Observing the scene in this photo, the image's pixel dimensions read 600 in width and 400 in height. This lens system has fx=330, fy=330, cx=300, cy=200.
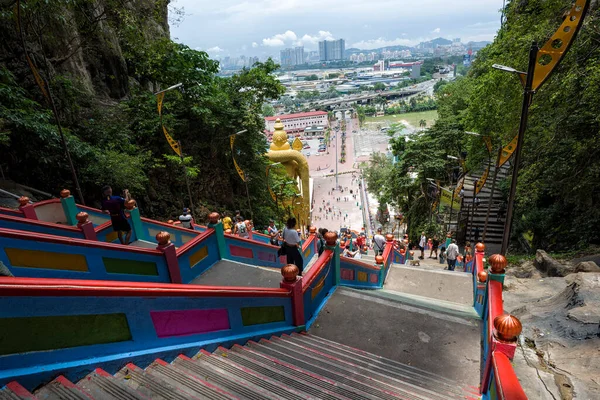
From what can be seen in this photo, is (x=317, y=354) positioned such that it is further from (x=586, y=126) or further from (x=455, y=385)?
(x=586, y=126)

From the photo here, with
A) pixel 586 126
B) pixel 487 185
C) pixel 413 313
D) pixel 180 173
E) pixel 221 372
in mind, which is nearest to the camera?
pixel 221 372

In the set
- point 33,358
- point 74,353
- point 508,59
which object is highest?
point 508,59

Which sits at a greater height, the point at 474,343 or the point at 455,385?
the point at 455,385

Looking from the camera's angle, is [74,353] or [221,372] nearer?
[74,353]

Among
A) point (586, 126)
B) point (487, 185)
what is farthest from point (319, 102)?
point (586, 126)

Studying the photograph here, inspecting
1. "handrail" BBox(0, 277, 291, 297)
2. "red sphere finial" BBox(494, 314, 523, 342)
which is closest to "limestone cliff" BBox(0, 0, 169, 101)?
"handrail" BBox(0, 277, 291, 297)

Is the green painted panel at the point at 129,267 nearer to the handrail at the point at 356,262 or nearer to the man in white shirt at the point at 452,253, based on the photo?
the handrail at the point at 356,262

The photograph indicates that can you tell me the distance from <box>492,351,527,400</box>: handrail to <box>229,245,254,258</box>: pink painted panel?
5.25 m

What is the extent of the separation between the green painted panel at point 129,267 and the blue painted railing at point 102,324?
6.61 ft

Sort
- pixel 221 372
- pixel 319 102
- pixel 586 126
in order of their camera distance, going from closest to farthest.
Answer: pixel 221 372, pixel 586 126, pixel 319 102

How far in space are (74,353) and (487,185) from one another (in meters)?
23.8

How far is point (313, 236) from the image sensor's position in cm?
962

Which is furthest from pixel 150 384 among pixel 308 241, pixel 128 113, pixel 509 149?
pixel 128 113

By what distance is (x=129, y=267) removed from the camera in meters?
4.95
